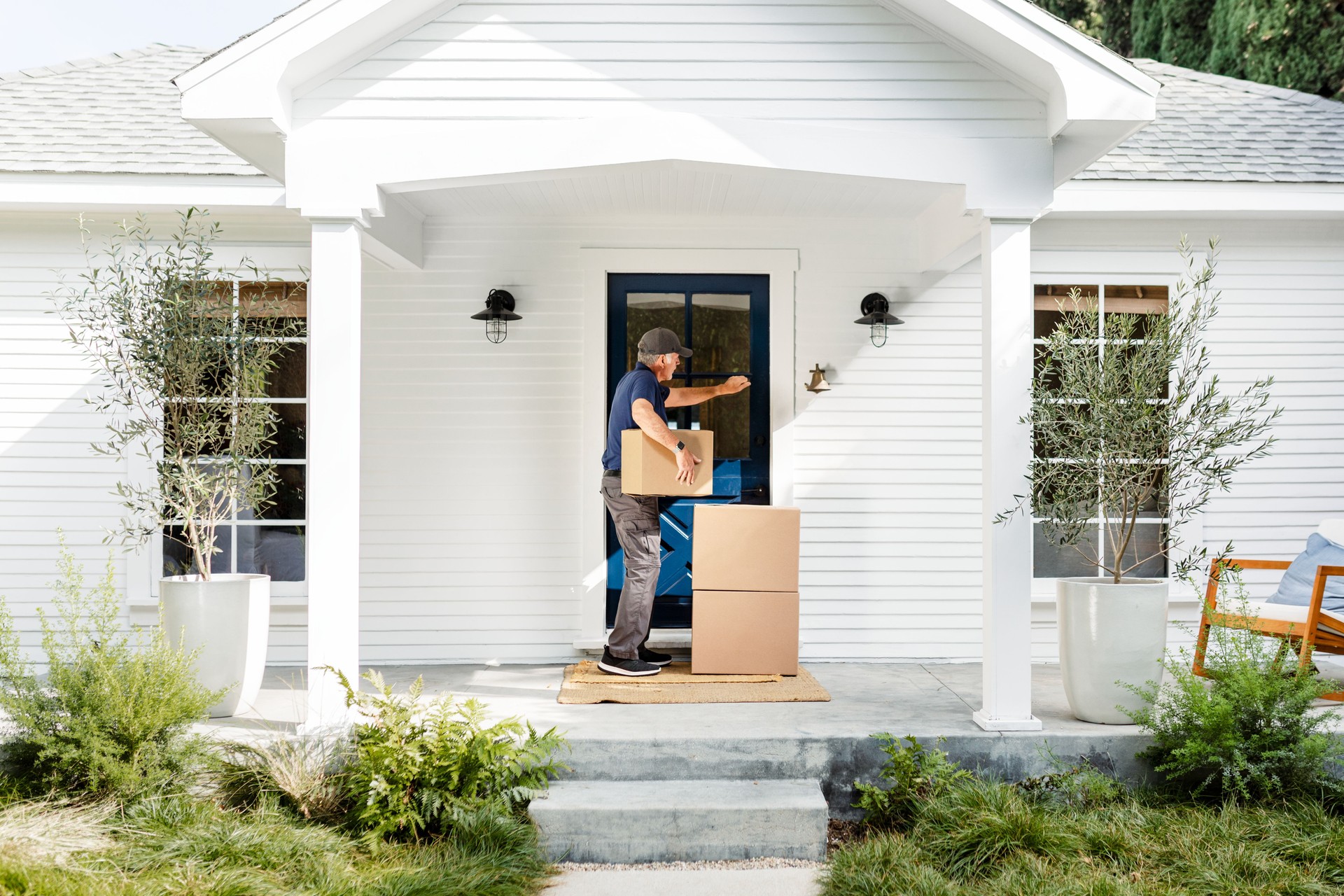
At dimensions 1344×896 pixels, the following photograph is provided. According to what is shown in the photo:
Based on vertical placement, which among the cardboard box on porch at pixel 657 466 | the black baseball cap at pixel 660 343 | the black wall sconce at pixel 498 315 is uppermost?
the black wall sconce at pixel 498 315

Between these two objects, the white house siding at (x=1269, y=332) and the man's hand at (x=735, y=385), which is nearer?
the man's hand at (x=735, y=385)

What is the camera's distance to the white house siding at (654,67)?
3.89m

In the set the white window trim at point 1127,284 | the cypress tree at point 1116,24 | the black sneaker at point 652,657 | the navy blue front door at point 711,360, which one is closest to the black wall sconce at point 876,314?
the navy blue front door at point 711,360

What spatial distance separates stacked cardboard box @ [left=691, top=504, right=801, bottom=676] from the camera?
4645 mm

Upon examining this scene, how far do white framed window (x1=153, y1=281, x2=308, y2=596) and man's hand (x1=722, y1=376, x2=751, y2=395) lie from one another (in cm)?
237

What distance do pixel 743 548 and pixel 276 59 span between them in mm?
2873

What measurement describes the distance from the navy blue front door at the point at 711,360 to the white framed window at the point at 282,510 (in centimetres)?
178

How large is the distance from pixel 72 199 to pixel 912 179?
168 inches

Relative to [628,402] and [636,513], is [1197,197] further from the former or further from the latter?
[636,513]

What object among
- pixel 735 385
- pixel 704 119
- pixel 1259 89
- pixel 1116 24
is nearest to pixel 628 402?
pixel 735 385

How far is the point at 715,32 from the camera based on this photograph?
3.91 metres

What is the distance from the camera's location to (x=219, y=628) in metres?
4.24

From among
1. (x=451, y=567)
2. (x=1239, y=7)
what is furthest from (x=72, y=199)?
(x=1239, y=7)

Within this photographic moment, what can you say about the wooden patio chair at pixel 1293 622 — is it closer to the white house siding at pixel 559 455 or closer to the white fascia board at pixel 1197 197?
the white house siding at pixel 559 455
